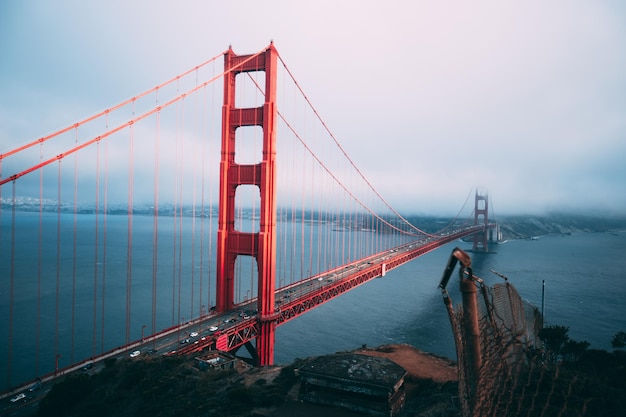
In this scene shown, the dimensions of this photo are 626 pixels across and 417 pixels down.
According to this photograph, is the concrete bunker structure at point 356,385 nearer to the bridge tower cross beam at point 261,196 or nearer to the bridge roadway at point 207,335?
the bridge roadway at point 207,335

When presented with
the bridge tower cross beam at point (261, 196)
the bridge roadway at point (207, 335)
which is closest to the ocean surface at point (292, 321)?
the bridge roadway at point (207, 335)

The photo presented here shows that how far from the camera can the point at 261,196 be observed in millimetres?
22781

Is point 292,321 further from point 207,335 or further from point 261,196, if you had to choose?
point 261,196

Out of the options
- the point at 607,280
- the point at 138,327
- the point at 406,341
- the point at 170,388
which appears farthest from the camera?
the point at 607,280

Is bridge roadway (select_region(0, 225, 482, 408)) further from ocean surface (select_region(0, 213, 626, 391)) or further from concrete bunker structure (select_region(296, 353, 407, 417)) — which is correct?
concrete bunker structure (select_region(296, 353, 407, 417))

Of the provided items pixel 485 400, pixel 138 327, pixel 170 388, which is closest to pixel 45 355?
pixel 138 327

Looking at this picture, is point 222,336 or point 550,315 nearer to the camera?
point 222,336

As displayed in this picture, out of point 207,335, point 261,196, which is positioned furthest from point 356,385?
point 261,196

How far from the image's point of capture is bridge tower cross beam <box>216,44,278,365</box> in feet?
74.3

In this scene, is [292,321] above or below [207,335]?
below

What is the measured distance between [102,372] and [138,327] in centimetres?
2226

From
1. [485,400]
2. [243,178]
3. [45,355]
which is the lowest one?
[45,355]

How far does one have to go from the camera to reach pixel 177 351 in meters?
18.5

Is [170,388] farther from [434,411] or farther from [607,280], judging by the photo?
[607,280]
